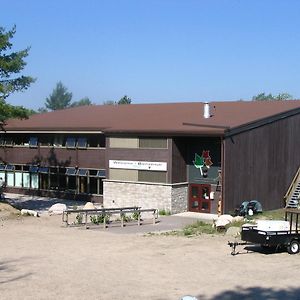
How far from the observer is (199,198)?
35.7 meters

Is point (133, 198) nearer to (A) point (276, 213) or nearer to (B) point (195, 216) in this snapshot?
(B) point (195, 216)

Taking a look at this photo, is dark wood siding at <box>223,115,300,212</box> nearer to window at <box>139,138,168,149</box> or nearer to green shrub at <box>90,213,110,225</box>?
Result: window at <box>139,138,168,149</box>

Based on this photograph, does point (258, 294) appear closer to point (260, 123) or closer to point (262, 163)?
point (260, 123)

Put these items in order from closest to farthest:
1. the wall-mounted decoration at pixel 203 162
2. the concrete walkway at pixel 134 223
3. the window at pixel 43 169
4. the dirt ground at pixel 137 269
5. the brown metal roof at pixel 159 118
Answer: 1. the dirt ground at pixel 137 269
2. the concrete walkway at pixel 134 223
3. the brown metal roof at pixel 159 118
4. the wall-mounted decoration at pixel 203 162
5. the window at pixel 43 169

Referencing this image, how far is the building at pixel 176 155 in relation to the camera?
34688 millimetres

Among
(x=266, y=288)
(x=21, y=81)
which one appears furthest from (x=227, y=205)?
(x=266, y=288)

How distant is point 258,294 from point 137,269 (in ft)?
14.5

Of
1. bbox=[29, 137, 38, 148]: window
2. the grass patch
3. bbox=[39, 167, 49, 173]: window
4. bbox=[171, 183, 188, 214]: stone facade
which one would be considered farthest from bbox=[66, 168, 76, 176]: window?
the grass patch

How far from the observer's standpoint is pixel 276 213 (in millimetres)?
34938

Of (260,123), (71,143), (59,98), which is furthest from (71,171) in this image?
(59,98)

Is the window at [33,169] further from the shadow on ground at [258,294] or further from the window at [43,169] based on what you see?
the shadow on ground at [258,294]

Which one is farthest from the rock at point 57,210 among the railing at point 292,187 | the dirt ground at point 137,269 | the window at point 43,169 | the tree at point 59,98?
the tree at point 59,98

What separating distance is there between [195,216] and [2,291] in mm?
21354

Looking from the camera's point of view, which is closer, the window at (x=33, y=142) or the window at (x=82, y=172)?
the window at (x=82, y=172)
